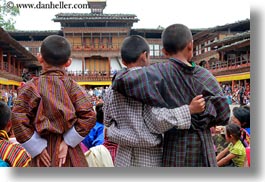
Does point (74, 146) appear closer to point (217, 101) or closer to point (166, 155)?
→ point (166, 155)

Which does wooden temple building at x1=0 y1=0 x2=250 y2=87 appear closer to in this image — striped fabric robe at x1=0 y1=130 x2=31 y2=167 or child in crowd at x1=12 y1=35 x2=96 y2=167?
child in crowd at x1=12 y1=35 x2=96 y2=167

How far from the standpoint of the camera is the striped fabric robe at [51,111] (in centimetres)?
121

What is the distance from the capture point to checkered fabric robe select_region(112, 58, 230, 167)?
116 centimetres

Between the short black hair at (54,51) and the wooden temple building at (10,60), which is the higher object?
the wooden temple building at (10,60)

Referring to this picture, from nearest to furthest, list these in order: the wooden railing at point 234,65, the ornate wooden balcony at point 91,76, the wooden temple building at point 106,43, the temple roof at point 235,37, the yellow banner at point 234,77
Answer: the yellow banner at point 234,77 → the wooden railing at point 234,65 → the temple roof at point 235,37 → the wooden temple building at point 106,43 → the ornate wooden balcony at point 91,76

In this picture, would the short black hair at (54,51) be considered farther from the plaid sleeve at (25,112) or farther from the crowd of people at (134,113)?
the plaid sleeve at (25,112)

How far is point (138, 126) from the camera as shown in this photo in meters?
1.20

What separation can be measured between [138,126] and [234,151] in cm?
87

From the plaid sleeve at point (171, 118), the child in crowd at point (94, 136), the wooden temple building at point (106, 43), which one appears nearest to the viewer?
the plaid sleeve at point (171, 118)

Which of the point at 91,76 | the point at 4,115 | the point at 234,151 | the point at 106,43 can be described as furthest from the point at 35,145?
the point at 106,43

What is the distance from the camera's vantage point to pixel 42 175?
1435 millimetres

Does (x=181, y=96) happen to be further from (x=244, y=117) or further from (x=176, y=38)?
(x=244, y=117)

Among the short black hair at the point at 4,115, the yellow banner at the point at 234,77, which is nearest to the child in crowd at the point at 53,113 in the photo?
the short black hair at the point at 4,115

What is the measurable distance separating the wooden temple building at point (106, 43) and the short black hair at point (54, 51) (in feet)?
34.2
